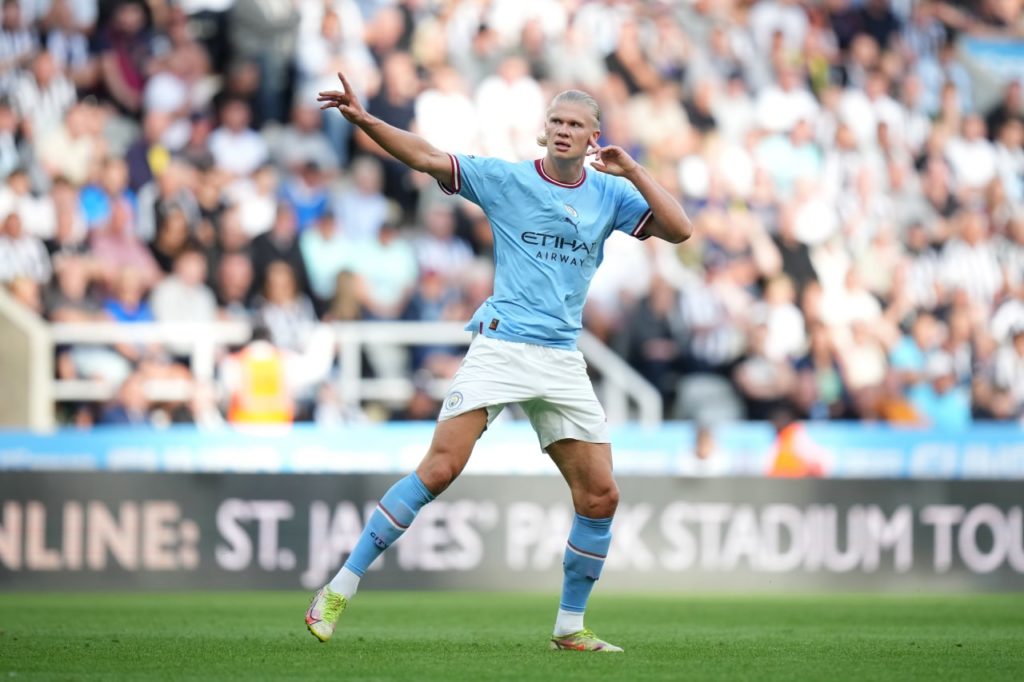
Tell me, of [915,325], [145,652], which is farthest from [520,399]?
[915,325]

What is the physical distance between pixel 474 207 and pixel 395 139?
962 centimetres

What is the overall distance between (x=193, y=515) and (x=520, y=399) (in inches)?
245

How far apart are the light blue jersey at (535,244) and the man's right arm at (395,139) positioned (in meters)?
0.07

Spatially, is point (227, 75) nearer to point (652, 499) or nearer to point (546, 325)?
point (652, 499)

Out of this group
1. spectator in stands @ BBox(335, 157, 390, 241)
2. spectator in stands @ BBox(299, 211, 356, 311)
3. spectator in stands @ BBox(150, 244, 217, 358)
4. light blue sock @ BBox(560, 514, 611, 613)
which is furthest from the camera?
spectator in stands @ BBox(335, 157, 390, 241)

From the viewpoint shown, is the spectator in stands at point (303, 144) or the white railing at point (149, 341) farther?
the spectator in stands at point (303, 144)

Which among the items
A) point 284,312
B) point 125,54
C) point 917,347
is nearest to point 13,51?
point 125,54

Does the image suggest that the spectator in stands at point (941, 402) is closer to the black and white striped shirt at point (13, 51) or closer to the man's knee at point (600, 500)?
the black and white striped shirt at point (13, 51)

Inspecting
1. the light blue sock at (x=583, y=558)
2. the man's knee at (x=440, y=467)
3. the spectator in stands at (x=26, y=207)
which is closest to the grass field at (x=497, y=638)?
the light blue sock at (x=583, y=558)

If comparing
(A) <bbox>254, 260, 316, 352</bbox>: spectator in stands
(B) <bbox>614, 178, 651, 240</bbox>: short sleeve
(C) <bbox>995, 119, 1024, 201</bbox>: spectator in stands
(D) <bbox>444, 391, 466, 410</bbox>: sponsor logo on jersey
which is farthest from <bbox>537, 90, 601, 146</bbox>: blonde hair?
(C) <bbox>995, 119, 1024, 201</bbox>: spectator in stands

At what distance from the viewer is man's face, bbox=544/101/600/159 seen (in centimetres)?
761

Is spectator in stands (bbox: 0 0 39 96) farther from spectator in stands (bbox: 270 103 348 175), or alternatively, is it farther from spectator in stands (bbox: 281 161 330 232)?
spectator in stands (bbox: 281 161 330 232)

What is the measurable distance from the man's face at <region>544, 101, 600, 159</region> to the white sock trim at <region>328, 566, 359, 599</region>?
1991 mm

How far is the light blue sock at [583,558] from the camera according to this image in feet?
26.2
